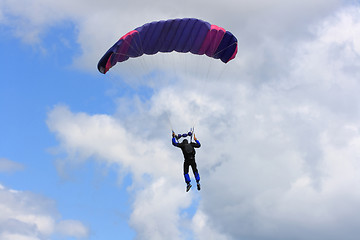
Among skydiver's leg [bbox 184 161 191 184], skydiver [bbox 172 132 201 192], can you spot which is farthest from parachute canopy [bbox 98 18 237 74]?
skydiver's leg [bbox 184 161 191 184]

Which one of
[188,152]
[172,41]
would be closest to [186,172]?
[188,152]

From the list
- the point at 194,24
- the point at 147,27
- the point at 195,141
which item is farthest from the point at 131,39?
the point at 195,141

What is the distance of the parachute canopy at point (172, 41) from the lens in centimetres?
3841

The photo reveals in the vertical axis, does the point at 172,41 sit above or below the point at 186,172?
above

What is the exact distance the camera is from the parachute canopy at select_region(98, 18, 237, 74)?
1512 inches

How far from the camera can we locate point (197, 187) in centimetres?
3791

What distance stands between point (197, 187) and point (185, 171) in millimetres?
1110

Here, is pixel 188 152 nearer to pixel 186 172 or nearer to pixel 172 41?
pixel 186 172

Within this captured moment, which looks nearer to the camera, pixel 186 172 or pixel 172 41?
pixel 186 172

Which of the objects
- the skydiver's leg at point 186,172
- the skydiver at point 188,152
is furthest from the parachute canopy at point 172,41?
the skydiver's leg at point 186,172

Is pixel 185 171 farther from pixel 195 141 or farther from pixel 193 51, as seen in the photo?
pixel 193 51

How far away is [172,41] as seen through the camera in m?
39.4

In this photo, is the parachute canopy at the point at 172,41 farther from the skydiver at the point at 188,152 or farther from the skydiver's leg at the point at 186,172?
the skydiver's leg at the point at 186,172

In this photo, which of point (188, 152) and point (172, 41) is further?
point (172, 41)
